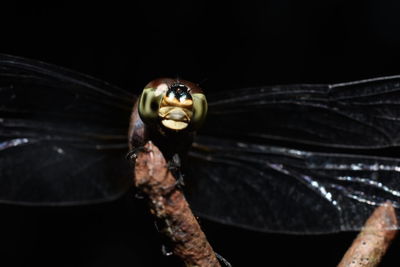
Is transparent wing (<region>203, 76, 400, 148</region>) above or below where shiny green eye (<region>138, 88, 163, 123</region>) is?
above

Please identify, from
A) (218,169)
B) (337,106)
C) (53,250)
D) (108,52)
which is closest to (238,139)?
(218,169)

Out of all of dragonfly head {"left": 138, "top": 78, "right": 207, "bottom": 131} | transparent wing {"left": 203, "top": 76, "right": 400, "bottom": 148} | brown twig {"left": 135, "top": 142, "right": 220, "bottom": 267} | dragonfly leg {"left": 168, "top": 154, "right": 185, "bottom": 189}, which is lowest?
brown twig {"left": 135, "top": 142, "right": 220, "bottom": 267}

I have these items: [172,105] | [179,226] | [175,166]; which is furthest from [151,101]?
[179,226]

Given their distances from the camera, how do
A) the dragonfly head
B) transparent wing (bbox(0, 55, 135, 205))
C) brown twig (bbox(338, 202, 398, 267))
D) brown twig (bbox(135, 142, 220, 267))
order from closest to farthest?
brown twig (bbox(135, 142, 220, 267)) < brown twig (bbox(338, 202, 398, 267)) < the dragonfly head < transparent wing (bbox(0, 55, 135, 205))

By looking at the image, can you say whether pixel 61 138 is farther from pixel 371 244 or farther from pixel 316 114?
pixel 371 244

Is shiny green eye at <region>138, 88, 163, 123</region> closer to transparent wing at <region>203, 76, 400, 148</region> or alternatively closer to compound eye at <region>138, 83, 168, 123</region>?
compound eye at <region>138, 83, 168, 123</region>

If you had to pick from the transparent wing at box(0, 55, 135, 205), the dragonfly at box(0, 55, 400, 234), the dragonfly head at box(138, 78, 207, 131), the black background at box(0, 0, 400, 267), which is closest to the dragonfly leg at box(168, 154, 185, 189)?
the dragonfly head at box(138, 78, 207, 131)

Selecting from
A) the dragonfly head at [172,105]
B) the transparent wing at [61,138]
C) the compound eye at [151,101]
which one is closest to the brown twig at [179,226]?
the dragonfly head at [172,105]

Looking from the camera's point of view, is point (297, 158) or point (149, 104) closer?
point (149, 104)
